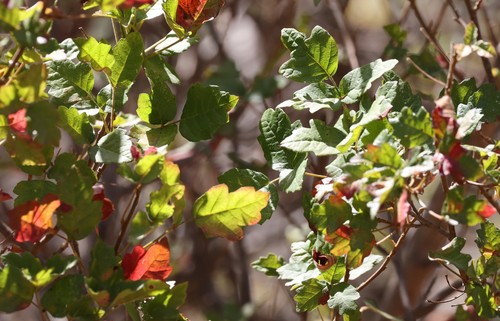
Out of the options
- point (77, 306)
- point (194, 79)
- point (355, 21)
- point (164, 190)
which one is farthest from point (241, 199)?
point (355, 21)

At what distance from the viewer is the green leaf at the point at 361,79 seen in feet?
2.60

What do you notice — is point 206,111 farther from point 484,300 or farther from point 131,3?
point 484,300

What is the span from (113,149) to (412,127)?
284 millimetres

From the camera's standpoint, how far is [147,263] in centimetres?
74

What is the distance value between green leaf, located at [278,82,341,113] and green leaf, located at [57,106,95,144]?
0.20 meters

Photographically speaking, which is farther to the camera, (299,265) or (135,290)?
(299,265)

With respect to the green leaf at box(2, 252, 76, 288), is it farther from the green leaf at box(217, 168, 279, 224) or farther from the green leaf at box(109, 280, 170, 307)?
the green leaf at box(217, 168, 279, 224)

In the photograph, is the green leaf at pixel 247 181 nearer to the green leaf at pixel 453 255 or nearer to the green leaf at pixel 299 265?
the green leaf at pixel 299 265

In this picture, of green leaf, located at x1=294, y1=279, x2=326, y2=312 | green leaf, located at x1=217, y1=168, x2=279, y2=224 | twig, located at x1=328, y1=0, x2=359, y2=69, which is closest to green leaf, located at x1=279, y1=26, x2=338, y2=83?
green leaf, located at x1=217, y1=168, x2=279, y2=224

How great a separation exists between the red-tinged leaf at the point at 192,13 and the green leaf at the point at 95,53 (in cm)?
11

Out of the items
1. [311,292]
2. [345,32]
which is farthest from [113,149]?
[345,32]

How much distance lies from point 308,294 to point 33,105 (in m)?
0.36

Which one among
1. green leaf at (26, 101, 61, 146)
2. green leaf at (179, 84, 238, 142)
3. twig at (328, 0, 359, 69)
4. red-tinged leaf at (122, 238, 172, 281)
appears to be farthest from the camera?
twig at (328, 0, 359, 69)

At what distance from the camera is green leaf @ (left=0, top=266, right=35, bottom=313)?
2.22ft
